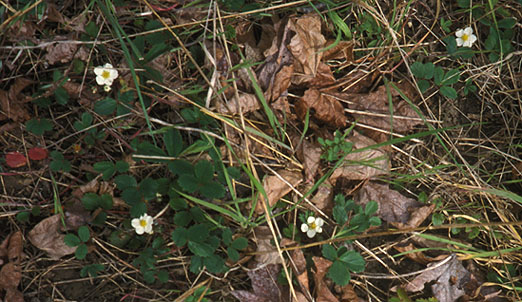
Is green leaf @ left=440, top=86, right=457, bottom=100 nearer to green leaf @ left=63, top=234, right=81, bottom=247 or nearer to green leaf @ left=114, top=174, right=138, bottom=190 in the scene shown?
green leaf @ left=114, top=174, right=138, bottom=190

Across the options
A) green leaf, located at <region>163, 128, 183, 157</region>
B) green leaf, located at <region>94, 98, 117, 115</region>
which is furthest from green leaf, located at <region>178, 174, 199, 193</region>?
green leaf, located at <region>94, 98, 117, 115</region>

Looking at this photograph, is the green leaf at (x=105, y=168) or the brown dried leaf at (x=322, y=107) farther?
the brown dried leaf at (x=322, y=107)

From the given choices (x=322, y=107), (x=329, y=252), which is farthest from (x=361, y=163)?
(x=329, y=252)

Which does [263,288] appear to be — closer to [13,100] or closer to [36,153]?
[36,153]

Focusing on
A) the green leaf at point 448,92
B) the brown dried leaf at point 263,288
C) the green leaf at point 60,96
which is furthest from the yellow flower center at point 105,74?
the green leaf at point 448,92

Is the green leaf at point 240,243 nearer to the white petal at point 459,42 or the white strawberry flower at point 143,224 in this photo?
the white strawberry flower at point 143,224

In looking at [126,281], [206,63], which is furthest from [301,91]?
[126,281]

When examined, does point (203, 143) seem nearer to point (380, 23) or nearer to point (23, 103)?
point (23, 103)
